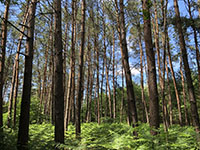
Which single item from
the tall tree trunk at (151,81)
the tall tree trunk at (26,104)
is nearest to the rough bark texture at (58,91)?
the tall tree trunk at (26,104)

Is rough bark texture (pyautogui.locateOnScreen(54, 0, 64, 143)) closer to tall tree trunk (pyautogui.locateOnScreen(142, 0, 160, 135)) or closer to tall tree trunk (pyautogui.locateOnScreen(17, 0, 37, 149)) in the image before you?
tall tree trunk (pyautogui.locateOnScreen(17, 0, 37, 149))

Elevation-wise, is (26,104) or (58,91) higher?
(58,91)

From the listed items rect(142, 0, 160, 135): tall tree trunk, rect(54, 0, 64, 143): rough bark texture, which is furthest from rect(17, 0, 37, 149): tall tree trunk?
rect(142, 0, 160, 135): tall tree trunk

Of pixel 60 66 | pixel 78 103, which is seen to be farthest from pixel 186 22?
pixel 60 66

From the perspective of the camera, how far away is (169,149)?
8.54 ft

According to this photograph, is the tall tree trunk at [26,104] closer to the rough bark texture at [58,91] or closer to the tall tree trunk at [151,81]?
the rough bark texture at [58,91]

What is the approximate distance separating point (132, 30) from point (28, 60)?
34.2ft

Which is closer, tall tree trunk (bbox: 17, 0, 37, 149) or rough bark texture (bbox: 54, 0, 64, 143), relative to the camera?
rough bark texture (bbox: 54, 0, 64, 143)

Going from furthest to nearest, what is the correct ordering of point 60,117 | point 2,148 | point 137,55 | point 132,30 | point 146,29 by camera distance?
point 137,55, point 132,30, point 2,148, point 146,29, point 60,117

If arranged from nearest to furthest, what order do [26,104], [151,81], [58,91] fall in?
[151,81], [58,91], [26,104]

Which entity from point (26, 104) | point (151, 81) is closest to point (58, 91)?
point (26, 104)

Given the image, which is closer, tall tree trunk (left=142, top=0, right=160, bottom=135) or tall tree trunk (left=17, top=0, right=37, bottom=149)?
tall tree trunk (left=142, top=0, right=160, bottom=135)

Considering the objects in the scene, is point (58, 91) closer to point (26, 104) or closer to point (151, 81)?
point (26, 104)

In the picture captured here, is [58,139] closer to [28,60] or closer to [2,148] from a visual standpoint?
[2,148]
